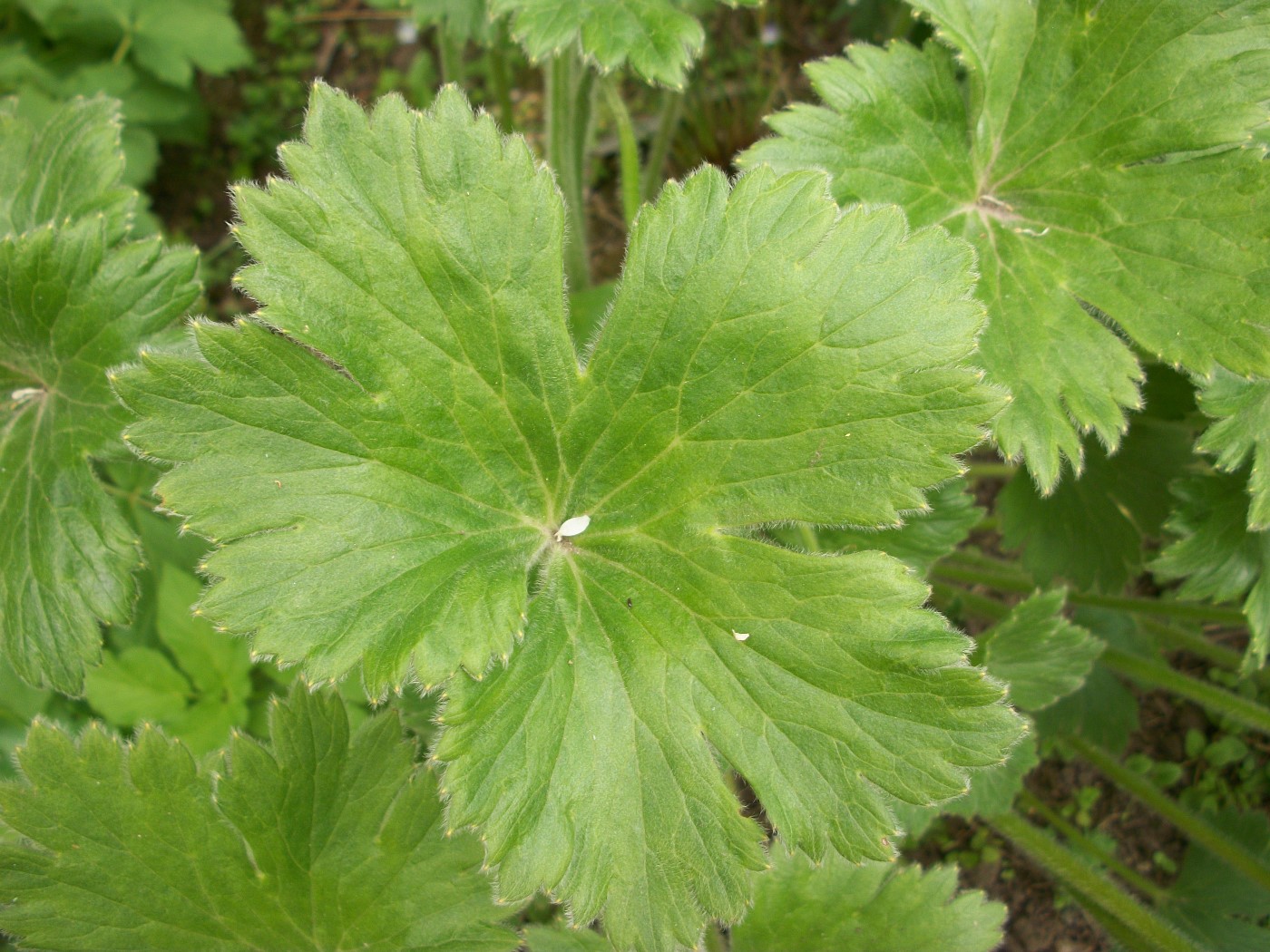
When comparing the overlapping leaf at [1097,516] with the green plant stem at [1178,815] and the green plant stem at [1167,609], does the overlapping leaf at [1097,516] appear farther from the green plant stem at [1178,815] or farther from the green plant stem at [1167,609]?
the green plant stem at [1178,815]

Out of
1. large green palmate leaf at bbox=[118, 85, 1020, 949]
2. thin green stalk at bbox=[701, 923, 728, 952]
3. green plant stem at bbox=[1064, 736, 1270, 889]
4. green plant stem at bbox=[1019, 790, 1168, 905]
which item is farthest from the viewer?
green plant stem at bbox=[1019, 790, 1168, 905]

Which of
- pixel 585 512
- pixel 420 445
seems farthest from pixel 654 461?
pixel 420 445

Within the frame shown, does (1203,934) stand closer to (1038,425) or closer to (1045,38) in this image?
(1038,425)

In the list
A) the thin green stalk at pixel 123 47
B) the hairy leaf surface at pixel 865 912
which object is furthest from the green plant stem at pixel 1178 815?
the thin green stalk at pixel 123 47

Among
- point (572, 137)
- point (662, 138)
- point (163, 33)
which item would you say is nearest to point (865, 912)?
point (572, 137)

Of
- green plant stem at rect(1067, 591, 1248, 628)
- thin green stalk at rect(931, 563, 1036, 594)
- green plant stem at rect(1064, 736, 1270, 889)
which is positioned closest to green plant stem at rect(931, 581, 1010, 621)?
thin green stalk at rect(931, 563, 1036, 594)

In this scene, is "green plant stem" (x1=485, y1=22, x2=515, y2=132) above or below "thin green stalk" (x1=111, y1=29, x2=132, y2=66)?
below

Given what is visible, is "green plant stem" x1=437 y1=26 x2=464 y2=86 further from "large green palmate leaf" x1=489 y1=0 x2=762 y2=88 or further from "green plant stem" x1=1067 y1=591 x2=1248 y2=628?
"green plant stem" x1=1067 y1=591 x2=1248 y2=628
